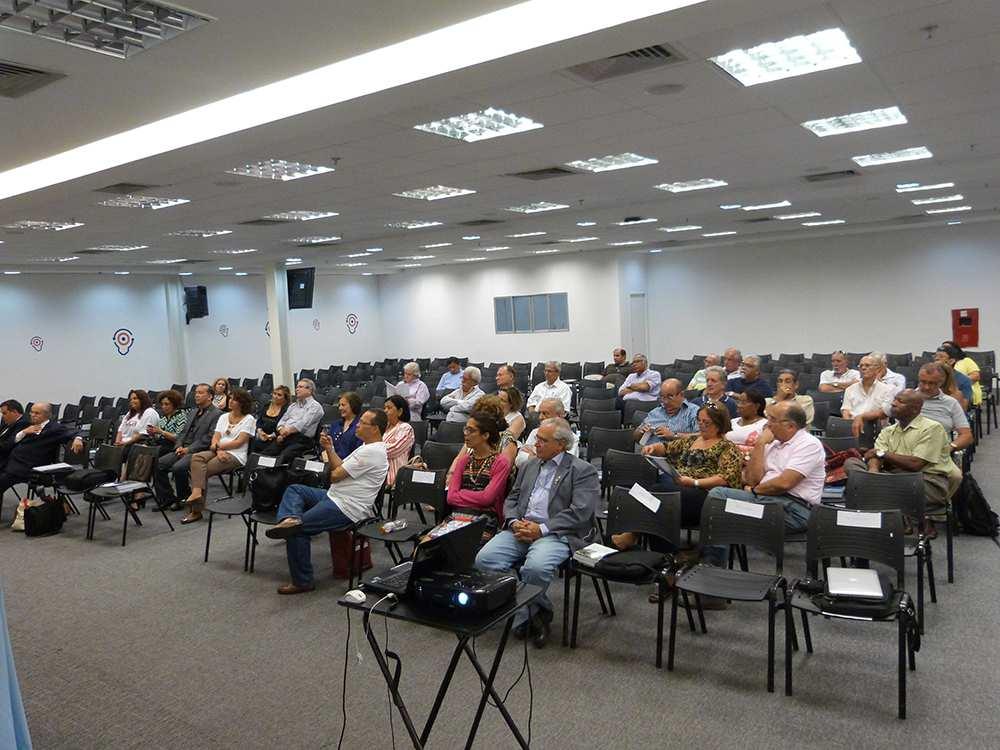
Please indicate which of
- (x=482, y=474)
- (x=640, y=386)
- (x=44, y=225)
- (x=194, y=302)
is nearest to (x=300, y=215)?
(x=44, y=225)

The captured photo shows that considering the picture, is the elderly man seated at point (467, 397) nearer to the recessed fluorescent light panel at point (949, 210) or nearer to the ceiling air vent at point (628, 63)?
the ceiling air vent at point (628, 63)

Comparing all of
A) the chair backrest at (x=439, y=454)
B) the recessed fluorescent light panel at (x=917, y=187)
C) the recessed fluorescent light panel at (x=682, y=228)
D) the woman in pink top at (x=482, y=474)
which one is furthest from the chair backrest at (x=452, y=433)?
the recessed fluorescent light panel at (x=682, y=228)

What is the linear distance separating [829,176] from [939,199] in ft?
12.9

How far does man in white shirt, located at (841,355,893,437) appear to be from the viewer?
7180mm

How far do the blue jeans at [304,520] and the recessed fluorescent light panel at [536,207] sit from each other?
562 cm

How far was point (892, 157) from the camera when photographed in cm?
782

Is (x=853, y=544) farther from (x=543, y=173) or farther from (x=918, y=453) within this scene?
(x=543, y=173)

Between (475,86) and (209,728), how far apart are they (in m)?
3.71

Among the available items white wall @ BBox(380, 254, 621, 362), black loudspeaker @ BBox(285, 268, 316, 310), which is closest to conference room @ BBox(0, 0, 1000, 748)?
black loudspeaker @ BBox(285, 268, 316, 310)

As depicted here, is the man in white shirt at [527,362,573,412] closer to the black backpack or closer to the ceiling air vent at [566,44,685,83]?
the black backpack

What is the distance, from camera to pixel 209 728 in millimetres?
3570

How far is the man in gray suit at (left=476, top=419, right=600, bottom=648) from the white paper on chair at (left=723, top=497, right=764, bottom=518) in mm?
777

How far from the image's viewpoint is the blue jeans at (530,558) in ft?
13.6

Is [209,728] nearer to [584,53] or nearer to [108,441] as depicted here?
[584,53]
